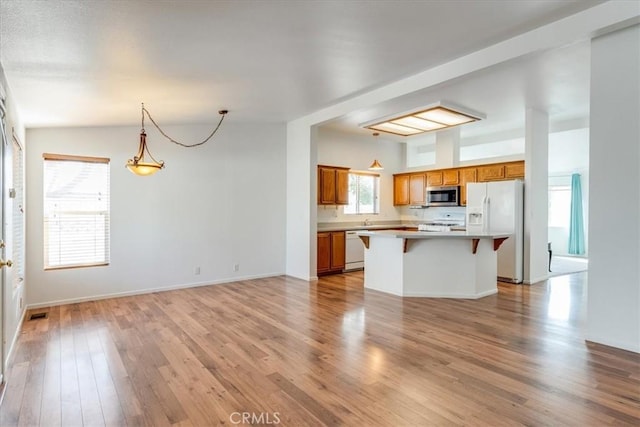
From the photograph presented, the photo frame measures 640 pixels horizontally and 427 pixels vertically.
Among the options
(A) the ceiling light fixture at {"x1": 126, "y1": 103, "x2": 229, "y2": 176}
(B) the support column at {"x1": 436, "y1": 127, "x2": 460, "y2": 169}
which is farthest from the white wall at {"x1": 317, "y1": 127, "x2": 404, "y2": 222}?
(A) the ceiling light fixture at {"x1": 126, "y1": 103, "x2": 229, "y2": 176}

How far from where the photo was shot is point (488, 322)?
397 cm

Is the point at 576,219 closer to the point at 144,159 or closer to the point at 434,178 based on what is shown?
the point at 434,178

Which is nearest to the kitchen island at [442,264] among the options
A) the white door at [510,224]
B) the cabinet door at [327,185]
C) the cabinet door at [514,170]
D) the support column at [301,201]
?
the white door at [510,224]

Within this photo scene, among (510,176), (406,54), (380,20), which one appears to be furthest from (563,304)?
(380,20)

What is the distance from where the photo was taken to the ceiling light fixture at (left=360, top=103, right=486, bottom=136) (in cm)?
481

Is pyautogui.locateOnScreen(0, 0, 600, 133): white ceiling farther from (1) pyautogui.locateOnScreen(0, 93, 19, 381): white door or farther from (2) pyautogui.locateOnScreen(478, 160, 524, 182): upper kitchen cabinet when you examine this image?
(2) pyautogui.locateOnScreen(478, 160, 524, 182): upper kitchen cabinet

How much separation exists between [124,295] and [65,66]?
11.3 ft

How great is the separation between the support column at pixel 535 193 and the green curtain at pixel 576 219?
467 centimetres

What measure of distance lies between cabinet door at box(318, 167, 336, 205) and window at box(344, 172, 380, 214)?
842 mm

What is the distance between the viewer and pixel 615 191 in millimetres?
3158

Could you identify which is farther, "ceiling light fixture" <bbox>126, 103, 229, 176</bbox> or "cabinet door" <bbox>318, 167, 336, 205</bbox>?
"cabinet door" <bbox>318, 167, 336, 205</bbox>

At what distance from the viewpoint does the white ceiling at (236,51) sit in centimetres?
250

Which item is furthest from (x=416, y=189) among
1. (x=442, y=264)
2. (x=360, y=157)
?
(x=442, y=264)

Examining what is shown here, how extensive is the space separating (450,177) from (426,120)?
2739 millimetres
